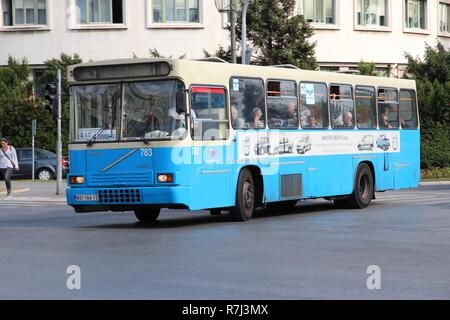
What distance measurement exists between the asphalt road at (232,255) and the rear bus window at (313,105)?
1842 millimetres

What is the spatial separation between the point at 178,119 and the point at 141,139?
722mm

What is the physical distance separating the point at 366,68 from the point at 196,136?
1472 inches

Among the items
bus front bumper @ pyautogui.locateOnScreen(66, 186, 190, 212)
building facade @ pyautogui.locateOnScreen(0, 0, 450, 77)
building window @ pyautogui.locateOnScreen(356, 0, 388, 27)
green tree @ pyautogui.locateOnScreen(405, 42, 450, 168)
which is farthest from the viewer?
building window @ pyautogui.locateOnScreen(356, 0, 388, 27)

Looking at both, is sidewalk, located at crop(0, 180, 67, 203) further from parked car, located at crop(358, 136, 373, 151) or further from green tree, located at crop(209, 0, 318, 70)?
green tree, located at crop(209, 0, 318, 70)

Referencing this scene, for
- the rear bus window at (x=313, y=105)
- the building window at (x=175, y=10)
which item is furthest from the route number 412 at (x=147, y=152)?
the building window at (x=175, y=10)

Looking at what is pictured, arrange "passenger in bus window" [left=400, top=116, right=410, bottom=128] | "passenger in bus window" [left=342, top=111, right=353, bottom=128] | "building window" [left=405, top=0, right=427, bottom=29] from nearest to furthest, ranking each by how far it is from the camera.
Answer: "passenger in bus window" [left=342, top=111, right=353, bottom=128] < "passenger in bus window" [left=400, top=116, right=410, bottom=128] < "building window" [left=405, top=0, right=427, bottom=29]

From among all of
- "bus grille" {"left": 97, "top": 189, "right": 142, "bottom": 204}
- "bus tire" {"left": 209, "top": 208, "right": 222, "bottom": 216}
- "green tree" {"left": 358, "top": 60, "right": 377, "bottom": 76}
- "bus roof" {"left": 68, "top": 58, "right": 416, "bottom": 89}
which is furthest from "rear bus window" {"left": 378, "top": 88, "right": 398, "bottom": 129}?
"green tree" {"left": 358, "top": 60, "right": 377, "bottom": 76}

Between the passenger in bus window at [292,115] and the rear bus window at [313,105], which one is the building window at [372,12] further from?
the passenger in bus window at [292,115]

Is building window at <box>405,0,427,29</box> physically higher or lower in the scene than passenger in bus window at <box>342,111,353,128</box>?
higher

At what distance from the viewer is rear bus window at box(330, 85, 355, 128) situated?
78.5 ft

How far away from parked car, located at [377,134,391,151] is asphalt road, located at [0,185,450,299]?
2352 mm

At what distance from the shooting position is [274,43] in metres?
47.8

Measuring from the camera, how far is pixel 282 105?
72.8ft

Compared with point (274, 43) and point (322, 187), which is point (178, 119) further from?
point (274, 43)
